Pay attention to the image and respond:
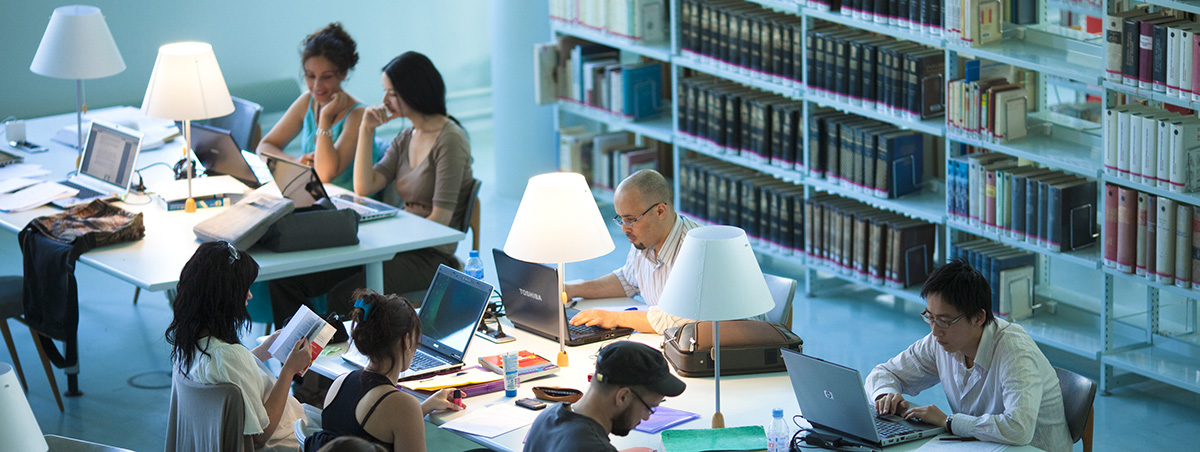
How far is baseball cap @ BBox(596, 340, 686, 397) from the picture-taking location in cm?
275

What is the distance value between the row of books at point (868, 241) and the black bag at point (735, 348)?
2.20 metres

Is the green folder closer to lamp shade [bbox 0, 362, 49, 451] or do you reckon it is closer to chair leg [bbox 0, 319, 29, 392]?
lamp shade [bbox 0, 362, 49, 451]

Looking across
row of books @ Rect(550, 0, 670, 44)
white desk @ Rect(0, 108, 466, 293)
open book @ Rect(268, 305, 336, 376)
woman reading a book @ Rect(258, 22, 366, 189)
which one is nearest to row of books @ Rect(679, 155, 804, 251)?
row of books @ Rect(550, 0, 670, 44)

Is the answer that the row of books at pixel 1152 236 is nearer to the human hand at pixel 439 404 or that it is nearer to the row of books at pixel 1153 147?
the row of books at pixel 1153 147

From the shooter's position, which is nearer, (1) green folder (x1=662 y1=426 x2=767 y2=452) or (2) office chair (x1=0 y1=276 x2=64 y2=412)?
(1) green folder (x1=662 y1=426 x2=767 y2=452)

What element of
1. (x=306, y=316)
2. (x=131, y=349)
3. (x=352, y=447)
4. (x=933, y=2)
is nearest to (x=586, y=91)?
(x=933, y=2)

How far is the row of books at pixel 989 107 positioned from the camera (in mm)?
5176

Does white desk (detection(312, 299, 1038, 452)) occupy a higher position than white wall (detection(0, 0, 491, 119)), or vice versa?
white wall (detection(0, 0, 491, 119))

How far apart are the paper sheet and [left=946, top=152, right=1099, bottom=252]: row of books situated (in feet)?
8.35

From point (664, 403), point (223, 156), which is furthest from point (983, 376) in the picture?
point (223, 156)

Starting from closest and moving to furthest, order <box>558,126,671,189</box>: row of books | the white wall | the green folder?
1. the green folder
2. <box>558,126,671,189</box>: row of books
3. the white wall

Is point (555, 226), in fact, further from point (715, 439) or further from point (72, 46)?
point (72, 46)

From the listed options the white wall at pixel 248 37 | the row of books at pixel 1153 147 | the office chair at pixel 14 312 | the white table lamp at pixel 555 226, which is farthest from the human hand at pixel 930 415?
the white wall at pixel 248 37

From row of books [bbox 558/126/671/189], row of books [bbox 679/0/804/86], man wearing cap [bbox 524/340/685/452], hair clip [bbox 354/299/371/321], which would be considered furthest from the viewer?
row of books [bbox 558/126/671/189]
